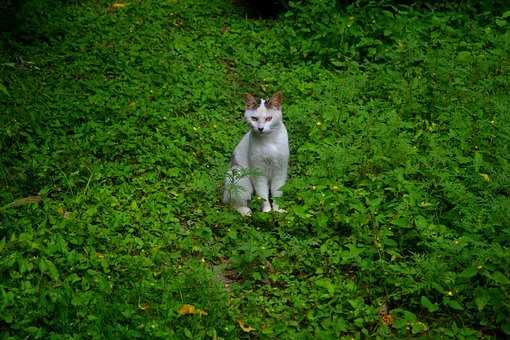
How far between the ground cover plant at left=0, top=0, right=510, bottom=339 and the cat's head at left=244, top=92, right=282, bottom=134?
23.6 inches

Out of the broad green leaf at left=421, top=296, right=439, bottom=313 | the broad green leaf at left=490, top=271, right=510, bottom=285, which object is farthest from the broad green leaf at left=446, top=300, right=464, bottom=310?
the broad green leaf at left=490, top=271, right=510, bottom=285

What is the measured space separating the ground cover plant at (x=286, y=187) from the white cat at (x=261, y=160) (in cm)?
22

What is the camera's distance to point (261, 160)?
19.2ft

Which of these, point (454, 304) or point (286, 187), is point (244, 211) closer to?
point (286, 187)

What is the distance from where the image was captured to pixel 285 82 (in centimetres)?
851

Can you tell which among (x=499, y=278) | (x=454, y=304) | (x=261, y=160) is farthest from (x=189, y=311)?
(x=499, y=278)

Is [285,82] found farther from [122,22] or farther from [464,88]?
[122,22]

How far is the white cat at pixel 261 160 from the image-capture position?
19.0ft

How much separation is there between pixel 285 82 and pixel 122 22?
125 inches

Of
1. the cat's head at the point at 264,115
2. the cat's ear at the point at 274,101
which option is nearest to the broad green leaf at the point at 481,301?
the cat's head at the point at 264,115

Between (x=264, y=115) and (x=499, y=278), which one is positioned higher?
(x=264, y=115)

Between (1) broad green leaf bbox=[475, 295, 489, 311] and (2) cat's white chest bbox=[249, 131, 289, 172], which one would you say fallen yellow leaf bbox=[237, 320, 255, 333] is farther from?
(2) cat's white chest bbox=[249, 131, 289, 172]

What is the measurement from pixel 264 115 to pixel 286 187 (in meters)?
0.73

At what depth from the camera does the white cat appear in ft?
19.0
